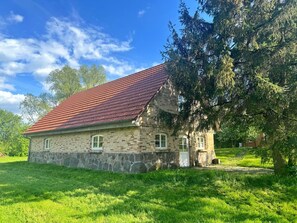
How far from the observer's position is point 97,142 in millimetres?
14898

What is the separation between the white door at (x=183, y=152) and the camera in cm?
1490

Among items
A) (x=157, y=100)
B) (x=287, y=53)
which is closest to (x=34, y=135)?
(x=157, y=100)

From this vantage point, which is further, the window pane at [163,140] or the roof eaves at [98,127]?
the window pane at [163,140]

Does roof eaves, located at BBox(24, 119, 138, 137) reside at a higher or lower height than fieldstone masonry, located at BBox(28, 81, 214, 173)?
higher

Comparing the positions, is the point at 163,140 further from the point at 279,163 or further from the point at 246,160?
the point at 246,160

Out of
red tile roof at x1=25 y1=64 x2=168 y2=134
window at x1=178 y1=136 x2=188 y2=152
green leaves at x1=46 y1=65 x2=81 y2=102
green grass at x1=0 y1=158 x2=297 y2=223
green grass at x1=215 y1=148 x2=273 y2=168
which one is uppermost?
green leaves at x1=46 y1=65 x2=81 y2=102

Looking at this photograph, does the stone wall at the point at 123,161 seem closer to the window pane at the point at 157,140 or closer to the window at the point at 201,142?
the window pane at the point at 157,140

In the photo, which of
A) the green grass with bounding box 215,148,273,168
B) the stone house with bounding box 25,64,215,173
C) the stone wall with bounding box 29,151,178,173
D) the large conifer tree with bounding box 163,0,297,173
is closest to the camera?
the large conifer tree with bounding box 163,0,297,173

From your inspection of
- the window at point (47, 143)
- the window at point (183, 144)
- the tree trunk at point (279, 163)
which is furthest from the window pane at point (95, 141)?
the tree trunk at point (279, 163)

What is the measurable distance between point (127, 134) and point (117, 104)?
8.92 feet

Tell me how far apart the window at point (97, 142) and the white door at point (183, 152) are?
15.7ft

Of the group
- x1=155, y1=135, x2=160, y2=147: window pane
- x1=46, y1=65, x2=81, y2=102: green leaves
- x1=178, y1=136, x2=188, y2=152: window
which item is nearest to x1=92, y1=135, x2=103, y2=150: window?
x1=155, y1=135, x2=160, y2=147: window pane

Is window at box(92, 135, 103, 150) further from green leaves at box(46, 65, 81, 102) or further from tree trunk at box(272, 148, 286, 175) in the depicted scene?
green leaves at box(46, 65, 81, 102)

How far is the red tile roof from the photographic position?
13.4 meters
